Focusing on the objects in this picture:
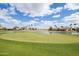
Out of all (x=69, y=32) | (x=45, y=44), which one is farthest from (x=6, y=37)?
(x=69, y=32)

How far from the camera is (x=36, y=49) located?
2484mm

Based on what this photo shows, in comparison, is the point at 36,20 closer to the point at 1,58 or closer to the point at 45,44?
the point at 45,44

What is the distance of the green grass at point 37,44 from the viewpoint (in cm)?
247

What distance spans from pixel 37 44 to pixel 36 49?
7 cm

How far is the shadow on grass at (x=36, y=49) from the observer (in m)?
2.46

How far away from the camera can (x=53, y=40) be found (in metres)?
2.50

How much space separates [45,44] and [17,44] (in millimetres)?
376

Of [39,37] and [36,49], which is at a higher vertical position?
[39,37]

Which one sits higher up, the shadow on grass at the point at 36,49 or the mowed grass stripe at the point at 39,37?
the mowed grass stripe at the point at 39,37

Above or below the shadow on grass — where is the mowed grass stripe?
above

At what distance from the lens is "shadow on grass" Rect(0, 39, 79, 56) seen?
2463mm

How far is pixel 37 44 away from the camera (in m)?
2.51

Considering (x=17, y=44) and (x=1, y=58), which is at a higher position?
(x=17, y=44)

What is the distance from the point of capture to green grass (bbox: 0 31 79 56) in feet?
8.09
